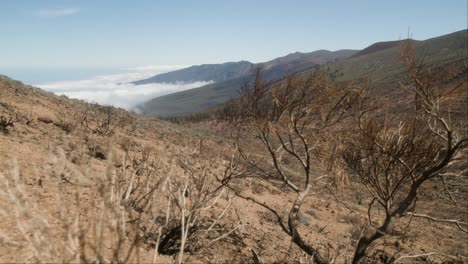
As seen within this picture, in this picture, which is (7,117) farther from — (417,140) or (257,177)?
(417,140)

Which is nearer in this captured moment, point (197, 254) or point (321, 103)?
point (197, 254)

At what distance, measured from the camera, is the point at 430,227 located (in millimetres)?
11211

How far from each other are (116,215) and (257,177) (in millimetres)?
5069

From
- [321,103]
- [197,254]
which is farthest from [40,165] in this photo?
[321,103]

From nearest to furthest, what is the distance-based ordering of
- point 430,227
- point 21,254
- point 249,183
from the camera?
1. point 21,254
2. point 430,227
3. point 249,183

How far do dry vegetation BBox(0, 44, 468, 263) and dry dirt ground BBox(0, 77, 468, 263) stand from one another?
3 cm

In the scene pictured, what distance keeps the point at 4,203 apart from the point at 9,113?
626cm

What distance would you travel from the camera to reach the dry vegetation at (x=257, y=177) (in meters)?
2.87

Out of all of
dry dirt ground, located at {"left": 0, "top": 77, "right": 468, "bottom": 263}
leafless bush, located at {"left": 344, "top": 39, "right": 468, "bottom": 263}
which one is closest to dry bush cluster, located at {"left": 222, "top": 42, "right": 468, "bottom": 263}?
leafless bush, located at {"left": 344, "top": 39, "right": 468, "bottom": 263}

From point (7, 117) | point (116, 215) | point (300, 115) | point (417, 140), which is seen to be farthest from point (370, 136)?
point (7, 117)

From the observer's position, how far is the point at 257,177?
7.09 meters

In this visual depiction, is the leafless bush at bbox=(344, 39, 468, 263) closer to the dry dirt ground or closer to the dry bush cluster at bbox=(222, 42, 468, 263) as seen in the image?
the dry bush cluster at bbox=(222, 42, 468, 263)

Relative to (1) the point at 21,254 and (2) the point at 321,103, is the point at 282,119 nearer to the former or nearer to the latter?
(2) the point at 321,103

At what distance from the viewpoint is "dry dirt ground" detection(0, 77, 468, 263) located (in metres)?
2.35
